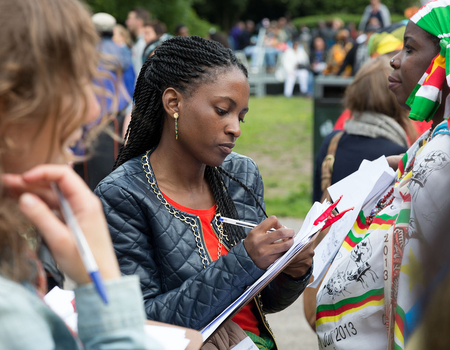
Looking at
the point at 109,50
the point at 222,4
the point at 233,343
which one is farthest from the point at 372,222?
the point at 222,4

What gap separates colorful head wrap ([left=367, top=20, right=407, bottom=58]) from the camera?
14.6ft

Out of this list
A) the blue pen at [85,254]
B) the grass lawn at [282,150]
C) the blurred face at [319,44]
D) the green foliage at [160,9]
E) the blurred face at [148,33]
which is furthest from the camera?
the blurred face at [319,44]

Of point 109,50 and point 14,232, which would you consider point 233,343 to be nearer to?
point 14,232

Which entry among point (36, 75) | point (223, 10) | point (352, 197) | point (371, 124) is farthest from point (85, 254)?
point (223, 10)

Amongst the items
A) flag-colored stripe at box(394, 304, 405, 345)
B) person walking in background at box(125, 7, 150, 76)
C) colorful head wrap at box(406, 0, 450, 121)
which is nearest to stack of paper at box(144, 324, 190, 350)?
flag-colored stripe at box(394, 304, 405, 345)

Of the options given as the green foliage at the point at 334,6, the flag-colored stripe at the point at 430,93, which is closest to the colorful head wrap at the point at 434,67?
the flag-colored stripe at the point at 430,93

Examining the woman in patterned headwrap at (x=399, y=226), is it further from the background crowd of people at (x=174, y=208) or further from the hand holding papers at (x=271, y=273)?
the hand holding papers at (x=271, y=273)

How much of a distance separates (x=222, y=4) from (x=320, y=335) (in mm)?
36315

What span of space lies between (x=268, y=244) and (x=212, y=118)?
0.54 metres

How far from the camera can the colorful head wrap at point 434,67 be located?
206 centimetres

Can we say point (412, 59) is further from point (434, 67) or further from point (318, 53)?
point (318, 53)

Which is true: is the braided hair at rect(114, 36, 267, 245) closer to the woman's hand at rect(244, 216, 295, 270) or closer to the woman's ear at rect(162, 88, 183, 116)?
the woman's ear at rect(162, 88, 183, 116)

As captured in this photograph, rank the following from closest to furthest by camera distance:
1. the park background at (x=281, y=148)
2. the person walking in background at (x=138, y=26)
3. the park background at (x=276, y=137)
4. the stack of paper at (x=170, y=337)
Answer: the stack of paper at (x=170, y=337)
the park background at (x=281, y=148)
the park background at (x=276, y=137)
the person walking in background at (x=138, y=26)

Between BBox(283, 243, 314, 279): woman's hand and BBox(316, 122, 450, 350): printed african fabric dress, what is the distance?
0.22 metres
